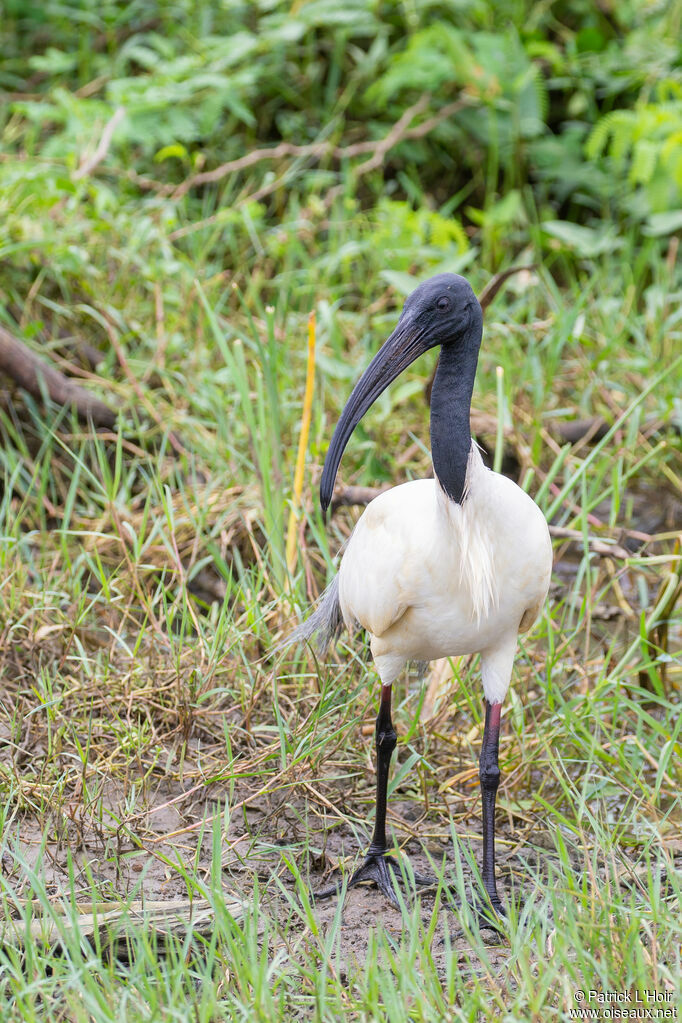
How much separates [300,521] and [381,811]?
39.9 inches

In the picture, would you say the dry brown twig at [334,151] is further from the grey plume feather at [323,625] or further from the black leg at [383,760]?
the black leg at [383,760]

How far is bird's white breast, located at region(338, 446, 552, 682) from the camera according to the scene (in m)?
2.55

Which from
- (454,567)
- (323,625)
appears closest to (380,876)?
(323,625)

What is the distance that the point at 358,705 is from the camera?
323cm

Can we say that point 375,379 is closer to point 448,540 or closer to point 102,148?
point 448,540

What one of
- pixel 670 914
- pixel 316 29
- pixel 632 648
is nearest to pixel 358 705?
pixel 632 648

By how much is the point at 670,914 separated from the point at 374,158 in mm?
4352

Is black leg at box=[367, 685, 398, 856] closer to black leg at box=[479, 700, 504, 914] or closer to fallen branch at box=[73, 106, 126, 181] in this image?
black leg at box=[479, 700, 504, 914]

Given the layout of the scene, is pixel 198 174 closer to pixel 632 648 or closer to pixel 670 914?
pixel 632 648

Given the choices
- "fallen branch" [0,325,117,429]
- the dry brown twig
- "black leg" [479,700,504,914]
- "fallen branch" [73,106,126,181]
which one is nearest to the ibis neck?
"black leg" [479,700,504,914]

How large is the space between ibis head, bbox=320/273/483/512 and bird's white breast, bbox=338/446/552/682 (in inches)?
10.1

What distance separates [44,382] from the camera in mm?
4309

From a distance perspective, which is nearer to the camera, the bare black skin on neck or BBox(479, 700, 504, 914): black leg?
the bare black skin on neck

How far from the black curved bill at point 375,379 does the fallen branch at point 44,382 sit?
1.93 m
